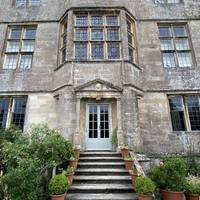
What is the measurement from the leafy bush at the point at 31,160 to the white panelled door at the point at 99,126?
2409 mm

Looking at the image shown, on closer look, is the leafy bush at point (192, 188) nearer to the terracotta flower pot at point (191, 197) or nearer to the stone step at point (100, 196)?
the terracotta flower pot at point (191, 197)

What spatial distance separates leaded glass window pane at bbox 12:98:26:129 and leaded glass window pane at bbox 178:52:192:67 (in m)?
9.94

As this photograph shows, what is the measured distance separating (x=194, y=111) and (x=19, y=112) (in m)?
10.2

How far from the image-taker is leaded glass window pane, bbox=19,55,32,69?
12457 millimetres

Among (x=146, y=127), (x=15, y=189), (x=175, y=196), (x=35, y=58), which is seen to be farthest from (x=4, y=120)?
(x=175, y=196)

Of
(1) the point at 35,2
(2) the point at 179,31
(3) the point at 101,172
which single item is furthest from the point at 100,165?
(1) the point at 35,2

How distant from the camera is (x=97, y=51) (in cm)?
1168

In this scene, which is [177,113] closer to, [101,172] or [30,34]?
[101,172]

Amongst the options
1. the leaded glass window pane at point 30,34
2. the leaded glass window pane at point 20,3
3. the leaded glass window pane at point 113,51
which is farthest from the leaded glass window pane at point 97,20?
the leaded glass window pane at point 20,3

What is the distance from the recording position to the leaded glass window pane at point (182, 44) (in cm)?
1292

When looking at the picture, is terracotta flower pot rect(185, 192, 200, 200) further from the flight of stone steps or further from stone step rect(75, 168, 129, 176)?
stone step rect(75, 168, 129, 176)

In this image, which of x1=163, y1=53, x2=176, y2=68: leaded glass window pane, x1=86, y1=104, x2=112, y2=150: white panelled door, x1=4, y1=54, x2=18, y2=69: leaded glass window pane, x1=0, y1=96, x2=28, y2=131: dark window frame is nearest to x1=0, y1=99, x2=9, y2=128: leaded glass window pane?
x1=0, y1=96, x2=28, y2=131: dark window frame

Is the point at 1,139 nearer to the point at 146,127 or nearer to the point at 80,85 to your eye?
the point at 80,85

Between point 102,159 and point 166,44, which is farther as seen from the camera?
point 166,44
